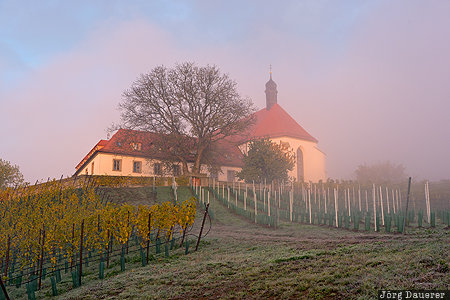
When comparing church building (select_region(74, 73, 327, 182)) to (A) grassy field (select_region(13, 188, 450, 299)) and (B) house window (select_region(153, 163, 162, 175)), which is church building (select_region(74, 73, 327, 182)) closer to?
(B) house window (select_region(153, 163, 162, 175))

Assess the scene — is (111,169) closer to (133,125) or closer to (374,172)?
(133,125)

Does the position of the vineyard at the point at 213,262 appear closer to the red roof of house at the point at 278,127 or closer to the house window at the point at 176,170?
the house window at the point at 176,170

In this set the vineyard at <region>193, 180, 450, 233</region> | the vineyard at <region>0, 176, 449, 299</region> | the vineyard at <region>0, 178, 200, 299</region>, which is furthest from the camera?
the vineyard at <region>193, 180, 450, 233</region>

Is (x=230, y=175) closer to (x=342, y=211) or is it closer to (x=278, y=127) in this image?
(x=278, y=127)

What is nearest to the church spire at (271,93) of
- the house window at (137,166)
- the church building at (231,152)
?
the church building at (231,152)

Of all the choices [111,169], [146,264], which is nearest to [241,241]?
[146,264]

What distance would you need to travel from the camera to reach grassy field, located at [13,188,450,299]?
625 cm

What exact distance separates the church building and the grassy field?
24.9 meters

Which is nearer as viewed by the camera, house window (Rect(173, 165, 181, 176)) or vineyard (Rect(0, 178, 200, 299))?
vineyard (Rect(0, 178, 200, 299))

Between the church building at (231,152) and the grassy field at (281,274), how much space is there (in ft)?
81.6

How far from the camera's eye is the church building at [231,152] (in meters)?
40.0

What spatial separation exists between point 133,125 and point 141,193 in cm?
1010

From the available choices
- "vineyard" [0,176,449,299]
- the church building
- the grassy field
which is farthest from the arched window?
the grassy field

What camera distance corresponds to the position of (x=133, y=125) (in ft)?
121
